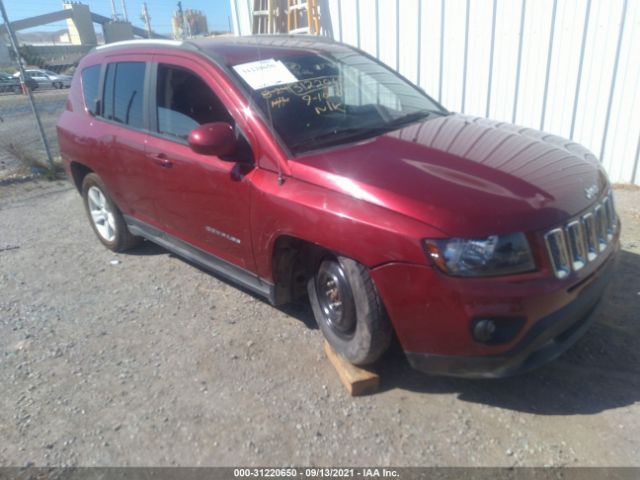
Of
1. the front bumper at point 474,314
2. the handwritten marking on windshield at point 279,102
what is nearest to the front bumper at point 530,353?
the front bumper at point 474,314

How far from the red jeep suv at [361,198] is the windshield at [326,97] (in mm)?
13

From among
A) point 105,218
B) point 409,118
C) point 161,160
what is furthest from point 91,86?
point 409,118

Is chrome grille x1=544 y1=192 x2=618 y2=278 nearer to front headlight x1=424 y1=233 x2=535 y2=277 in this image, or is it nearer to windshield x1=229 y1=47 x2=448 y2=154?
front headlight x1=424 y1=233 x2=535 y2=277

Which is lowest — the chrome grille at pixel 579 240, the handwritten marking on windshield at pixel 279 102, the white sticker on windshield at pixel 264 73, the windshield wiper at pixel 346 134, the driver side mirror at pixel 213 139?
the chrome grille at pixel 579 240

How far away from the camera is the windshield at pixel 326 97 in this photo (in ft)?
9.74

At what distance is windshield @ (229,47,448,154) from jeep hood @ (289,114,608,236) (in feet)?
0.63

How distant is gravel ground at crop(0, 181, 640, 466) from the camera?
2424 mm

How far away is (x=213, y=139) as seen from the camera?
2.82m

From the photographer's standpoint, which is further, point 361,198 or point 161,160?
point 161,160

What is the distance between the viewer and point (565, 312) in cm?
233

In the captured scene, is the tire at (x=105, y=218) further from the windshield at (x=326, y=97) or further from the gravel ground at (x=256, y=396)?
the windshield at (x=326, y=97)

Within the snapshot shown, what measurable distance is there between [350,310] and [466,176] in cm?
93

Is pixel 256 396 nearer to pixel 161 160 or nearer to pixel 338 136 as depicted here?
pixel 338 136

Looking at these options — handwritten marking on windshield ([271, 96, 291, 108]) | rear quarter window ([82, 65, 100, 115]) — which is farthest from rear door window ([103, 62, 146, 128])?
handwritten marking on windshield ([271, 96, 291, 108])
